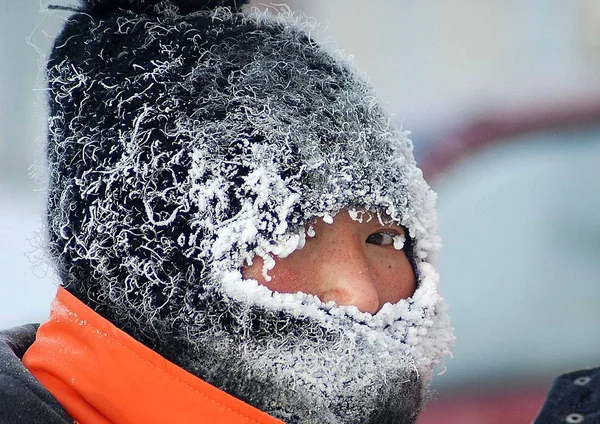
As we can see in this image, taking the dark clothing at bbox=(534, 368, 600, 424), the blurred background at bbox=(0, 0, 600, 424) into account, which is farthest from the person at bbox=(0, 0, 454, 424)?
the blurred background at bbox=(0, 0, 600, 424)

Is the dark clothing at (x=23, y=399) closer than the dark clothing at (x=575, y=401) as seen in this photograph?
Yes

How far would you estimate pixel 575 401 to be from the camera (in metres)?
1.23

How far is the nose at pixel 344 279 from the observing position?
929 millimetres

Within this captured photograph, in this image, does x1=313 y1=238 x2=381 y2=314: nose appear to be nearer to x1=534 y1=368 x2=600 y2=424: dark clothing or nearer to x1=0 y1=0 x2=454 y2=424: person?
x1=0 y1=0 x2=454 y2=424: person

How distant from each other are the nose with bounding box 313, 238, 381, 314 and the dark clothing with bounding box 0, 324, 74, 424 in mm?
381

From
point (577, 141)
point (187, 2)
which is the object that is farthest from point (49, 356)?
point (577, 141)

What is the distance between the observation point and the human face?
91cm

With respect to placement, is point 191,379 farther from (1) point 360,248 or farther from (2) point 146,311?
(1) point 360,248

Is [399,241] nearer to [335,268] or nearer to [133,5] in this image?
[335,268]

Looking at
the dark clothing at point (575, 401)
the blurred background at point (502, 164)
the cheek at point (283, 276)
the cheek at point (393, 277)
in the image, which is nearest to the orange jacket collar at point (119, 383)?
the cheek at point (283, 276)

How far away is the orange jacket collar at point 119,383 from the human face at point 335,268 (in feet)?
0.54

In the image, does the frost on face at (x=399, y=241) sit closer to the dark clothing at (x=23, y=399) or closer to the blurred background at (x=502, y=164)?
the dark clothing at (x=23, y=399)

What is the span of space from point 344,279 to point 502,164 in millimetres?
1324

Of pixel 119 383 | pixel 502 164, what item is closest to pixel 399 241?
pixel 119 383
